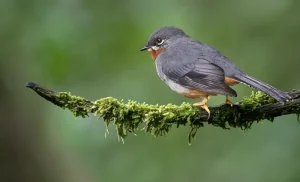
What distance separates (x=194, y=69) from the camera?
6.39m

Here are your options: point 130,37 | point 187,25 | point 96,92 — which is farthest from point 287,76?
point 96,92

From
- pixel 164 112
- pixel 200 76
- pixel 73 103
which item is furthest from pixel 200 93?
pixel 73 103

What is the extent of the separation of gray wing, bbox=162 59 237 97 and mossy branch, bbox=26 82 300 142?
0.23 m

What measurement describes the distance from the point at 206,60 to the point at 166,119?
4.43ft

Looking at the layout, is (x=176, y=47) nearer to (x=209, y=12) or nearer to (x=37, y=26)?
(x=37, y=26)

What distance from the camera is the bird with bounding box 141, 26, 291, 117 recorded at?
19.1ft

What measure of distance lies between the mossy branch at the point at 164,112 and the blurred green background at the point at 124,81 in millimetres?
2415

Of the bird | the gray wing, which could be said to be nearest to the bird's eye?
the bird

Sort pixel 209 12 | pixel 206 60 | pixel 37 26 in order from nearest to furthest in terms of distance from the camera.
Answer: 1. pixel 206 60
2. pixel 37 26
3. pixel 209 12

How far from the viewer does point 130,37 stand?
8.64 meters

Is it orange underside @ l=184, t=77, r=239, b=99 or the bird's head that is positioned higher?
the bird's head

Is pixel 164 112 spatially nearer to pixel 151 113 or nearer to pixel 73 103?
pixel 151 113

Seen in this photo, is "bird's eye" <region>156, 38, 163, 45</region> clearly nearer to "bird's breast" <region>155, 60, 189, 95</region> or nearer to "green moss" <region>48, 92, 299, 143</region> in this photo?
"bird's breast" <region>155, 60, 189, 95</region>

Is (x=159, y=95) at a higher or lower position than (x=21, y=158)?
higher
